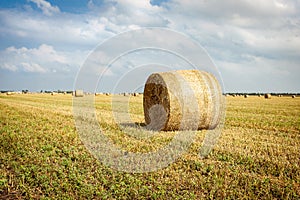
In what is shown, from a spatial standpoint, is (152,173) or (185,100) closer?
(152,173)

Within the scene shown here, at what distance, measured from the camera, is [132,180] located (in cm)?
495

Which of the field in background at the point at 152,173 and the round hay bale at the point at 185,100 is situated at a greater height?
the round hay bale at the point at 185,100

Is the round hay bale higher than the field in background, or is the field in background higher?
the round hay bale

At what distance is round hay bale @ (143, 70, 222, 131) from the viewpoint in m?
9.30

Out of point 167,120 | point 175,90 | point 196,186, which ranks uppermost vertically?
point 175,90

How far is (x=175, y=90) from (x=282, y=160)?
4273 mm

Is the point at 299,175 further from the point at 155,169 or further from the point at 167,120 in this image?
the point at 167,120

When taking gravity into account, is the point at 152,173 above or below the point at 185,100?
below

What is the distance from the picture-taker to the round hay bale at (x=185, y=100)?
9.30 metres

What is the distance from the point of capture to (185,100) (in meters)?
9.39

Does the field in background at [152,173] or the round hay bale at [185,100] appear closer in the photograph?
the field in background at [152,173]

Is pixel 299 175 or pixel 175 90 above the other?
pixel 175 90

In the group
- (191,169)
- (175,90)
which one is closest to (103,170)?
(191,169)

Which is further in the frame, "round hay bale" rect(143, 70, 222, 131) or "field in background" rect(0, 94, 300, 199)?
"round hay bale" rect(143, 70, 222, 131)
